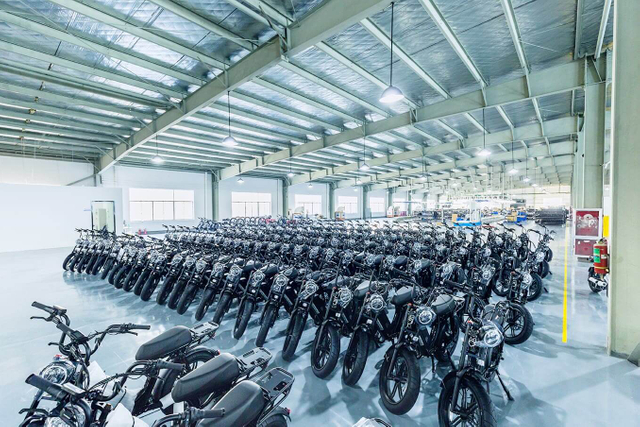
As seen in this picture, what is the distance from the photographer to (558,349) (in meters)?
3.19

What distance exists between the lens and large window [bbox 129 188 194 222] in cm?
1498

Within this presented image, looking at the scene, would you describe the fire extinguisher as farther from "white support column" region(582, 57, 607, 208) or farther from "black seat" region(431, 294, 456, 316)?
"white support column" region(582, 57, 607, 208)

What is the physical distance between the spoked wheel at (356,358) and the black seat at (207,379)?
3.86ft

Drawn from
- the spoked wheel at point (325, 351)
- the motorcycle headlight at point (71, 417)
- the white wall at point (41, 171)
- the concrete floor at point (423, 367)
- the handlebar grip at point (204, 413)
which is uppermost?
the white wall at point (41, 171)

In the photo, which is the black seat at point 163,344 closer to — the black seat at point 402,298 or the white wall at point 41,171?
the black seat at point 402,298

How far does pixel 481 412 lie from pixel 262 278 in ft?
8.22

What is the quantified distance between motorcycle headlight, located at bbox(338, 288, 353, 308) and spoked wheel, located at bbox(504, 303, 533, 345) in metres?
1.83

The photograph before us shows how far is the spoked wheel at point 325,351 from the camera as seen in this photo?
2.62 metres

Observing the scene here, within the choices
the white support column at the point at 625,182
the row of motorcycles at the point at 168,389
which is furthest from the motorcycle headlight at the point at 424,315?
the white support column at the point at 625,182

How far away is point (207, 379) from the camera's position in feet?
5.20

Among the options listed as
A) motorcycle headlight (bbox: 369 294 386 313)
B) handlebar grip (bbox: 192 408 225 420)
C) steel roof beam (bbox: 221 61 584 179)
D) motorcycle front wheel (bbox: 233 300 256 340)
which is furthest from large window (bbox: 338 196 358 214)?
handlebar grip (bbox: 192 408 225 420)

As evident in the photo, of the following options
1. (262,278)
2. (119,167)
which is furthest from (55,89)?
(119,167)

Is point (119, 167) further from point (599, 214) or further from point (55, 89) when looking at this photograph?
point (599, 214)

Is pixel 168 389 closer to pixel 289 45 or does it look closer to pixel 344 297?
pixel 344 297
